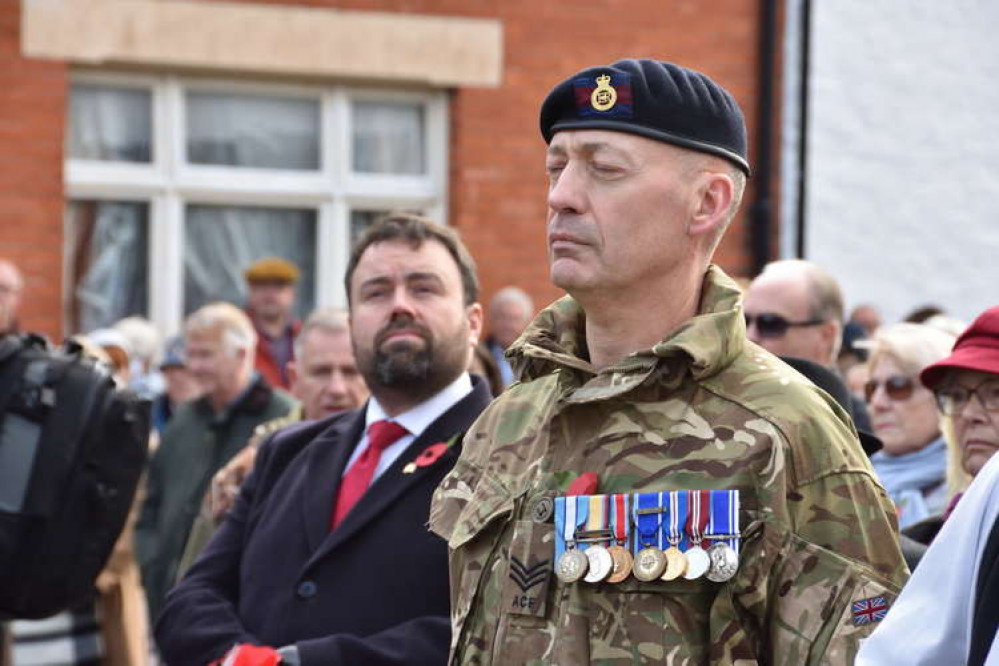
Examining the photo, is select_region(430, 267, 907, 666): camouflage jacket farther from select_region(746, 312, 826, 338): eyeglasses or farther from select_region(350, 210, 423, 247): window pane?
select_region(350, 210, 423, 247): window pane

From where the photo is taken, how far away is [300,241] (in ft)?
36.3

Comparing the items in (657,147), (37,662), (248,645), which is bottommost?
(37,662)

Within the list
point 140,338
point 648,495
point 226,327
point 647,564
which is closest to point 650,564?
point 647,564

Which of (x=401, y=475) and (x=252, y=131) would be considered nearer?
(x=401, y=475)

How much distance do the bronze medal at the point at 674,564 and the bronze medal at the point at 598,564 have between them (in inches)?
3.5

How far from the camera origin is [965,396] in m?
4.14

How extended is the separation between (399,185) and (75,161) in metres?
2.04

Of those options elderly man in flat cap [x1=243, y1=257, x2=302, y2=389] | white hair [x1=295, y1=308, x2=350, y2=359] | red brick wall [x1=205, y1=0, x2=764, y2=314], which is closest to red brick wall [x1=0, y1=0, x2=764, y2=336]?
red brick wall [x1=205, y1=0, x2=764, y2=314]

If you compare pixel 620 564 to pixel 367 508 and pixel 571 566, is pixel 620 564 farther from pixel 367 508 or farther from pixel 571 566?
pixel 367 508

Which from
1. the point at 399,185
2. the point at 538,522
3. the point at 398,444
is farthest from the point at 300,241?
the point at 538,522

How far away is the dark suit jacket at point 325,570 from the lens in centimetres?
392

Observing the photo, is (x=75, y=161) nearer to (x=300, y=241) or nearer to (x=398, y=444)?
(x=300, y=241)

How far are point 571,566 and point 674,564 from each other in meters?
0.17

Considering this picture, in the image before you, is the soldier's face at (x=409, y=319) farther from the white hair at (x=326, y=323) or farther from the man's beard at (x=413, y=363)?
the white hair at (x=326, y=323)
